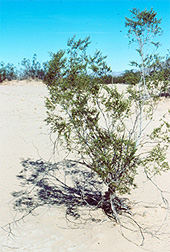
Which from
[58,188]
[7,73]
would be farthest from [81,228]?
[7,73]

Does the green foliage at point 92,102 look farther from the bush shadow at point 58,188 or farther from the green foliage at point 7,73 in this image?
the green foliage at point 7,73

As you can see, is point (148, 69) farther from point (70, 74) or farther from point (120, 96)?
point (70, 74)

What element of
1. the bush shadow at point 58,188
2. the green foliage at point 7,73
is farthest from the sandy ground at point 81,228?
the green foliage at point 7,73

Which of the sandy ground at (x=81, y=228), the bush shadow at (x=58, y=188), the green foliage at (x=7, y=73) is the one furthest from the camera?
the green foliage at (x=7, y=73)

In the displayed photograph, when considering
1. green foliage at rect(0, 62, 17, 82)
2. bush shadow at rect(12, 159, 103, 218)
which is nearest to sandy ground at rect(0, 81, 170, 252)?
bush shadow at rect(12, 159, 103, 218)

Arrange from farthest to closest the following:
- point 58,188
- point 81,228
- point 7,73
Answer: point 7,73, point 58,188, point 81,228

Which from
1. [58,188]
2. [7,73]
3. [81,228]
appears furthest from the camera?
[7,73]

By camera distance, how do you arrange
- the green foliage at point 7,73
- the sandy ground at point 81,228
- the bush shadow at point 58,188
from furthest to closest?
the green foliage at point 7,73, the bush shadow at point 58,188, the sandy ground at point 81,228

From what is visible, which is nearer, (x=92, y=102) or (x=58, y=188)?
(x=92, y=102)

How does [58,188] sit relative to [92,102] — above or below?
below

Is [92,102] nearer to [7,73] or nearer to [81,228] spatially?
[81,228]

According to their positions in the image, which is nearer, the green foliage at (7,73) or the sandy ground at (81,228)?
the sandy ground at (81,228)

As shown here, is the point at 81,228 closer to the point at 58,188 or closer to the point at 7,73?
the point at 58,188

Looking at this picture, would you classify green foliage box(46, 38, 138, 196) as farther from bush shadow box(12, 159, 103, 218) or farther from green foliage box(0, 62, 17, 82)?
green foliage box(0, 62, 17, 82)
